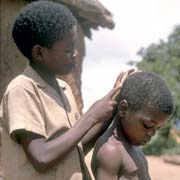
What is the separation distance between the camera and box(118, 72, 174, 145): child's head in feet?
7.54

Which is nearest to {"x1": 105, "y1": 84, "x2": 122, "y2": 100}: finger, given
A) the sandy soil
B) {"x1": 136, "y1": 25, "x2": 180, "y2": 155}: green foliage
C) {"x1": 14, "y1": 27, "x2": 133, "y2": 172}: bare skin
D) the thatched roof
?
{"x1": 14, "y1": 27, "x2": 133, "y2": 172}: bare skin

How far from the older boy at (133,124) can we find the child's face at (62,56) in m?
0.23

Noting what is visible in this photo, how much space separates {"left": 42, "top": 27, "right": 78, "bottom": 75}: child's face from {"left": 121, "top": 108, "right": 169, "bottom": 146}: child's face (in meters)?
0.29

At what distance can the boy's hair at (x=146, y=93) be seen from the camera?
2.30 metres

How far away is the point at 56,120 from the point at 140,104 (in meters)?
0.32

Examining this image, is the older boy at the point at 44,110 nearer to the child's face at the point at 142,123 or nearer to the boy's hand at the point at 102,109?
the boy's hand at the point at 102,109

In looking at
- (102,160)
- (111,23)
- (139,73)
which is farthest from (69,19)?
(111,23)

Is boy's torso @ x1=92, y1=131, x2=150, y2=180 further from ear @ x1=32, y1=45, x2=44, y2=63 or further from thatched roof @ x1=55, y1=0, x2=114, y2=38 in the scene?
thatched roof @ x1=55, y1=0, x2=114, y2=38

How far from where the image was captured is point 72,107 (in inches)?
94.3

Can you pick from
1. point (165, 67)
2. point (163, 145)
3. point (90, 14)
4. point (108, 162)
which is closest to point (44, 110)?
point (108, 162)

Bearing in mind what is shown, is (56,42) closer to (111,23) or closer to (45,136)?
(45,136)

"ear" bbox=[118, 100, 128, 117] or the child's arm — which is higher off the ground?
"ear" bbox=[118, 100, 128, 117]

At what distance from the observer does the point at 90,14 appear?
7102 mm

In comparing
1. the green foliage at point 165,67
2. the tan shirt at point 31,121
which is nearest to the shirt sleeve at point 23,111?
the tan shirt at point 31,121
